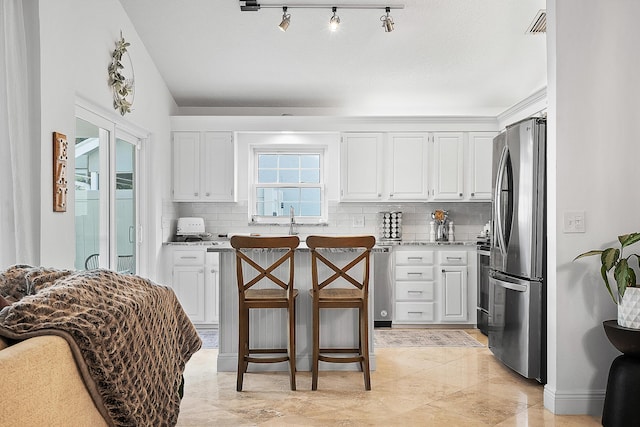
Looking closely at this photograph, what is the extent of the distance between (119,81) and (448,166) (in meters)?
3.58

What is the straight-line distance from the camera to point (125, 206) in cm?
506

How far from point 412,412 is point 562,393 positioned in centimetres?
93

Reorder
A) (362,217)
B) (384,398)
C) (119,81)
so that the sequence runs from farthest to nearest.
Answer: (362,217) < (119,81) < (384,398)

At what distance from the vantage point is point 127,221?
5105 mm

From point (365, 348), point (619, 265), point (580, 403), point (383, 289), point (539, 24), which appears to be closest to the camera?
point (619, 265)

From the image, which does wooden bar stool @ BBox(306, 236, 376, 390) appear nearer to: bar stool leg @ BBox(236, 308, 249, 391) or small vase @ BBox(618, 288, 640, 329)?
bar stool leg @ BBox(236, 308, 249, 391)

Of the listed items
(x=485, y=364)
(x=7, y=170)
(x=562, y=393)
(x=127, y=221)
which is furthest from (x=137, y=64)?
(x=562, y=393)

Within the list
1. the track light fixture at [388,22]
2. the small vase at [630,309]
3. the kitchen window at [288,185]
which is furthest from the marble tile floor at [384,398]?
the track light fixture at [388,22]

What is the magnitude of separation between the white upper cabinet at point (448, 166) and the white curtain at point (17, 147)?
4206 mm

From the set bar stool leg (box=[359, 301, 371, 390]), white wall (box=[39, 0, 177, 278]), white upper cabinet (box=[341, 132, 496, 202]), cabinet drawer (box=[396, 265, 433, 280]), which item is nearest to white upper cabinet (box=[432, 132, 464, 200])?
white upper cabinet (box=[341, 132, 496, 202])

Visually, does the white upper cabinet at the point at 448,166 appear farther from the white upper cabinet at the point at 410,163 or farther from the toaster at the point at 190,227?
the toaster at the point at 190,227

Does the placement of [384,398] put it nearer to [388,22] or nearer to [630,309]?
[630,309]

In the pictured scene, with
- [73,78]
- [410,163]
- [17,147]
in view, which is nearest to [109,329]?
[17,147]

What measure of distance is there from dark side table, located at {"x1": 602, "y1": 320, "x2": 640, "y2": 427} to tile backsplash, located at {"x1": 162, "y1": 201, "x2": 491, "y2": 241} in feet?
11.5
